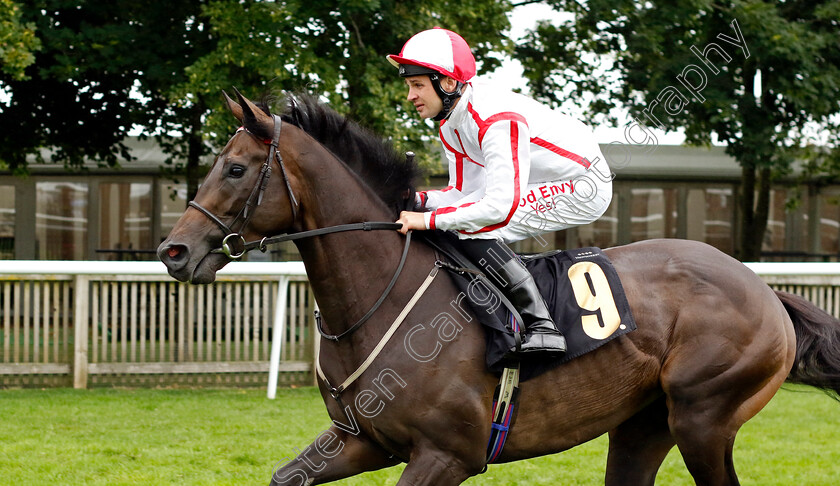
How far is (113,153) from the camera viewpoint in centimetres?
1220

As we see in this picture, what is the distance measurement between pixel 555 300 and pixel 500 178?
53cm

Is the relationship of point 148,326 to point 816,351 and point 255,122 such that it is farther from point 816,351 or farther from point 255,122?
point 816,351

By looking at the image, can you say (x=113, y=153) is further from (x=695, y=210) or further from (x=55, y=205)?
(x=695, y=210)

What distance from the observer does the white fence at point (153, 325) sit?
7168 millimetres

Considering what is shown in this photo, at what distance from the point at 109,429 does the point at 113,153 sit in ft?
23.6

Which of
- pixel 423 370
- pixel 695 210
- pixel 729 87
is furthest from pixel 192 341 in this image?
pixel 695 210

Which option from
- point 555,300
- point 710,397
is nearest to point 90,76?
point 555,300

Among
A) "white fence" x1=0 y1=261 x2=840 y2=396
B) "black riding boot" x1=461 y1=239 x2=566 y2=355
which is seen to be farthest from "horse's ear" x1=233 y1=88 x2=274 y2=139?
"white fence" x1=0 y1=261 x2=840 y2=396

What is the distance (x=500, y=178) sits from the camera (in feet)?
9.61

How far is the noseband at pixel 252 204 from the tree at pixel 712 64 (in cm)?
780

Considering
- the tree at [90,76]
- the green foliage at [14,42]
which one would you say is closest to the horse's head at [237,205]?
the green foliage at [14,42]

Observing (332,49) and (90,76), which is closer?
(332,49)

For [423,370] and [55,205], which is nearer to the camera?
[423,370]

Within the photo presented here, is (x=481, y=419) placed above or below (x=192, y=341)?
above
